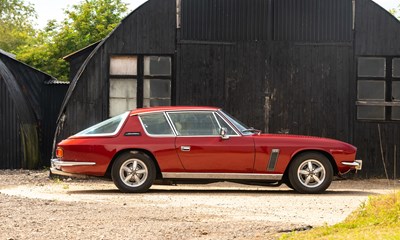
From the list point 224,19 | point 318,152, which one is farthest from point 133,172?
point 224,19

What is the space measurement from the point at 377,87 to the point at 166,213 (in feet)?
34.6

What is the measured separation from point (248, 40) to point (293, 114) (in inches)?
77.4

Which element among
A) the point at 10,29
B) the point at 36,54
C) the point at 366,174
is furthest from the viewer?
the point at 10,29

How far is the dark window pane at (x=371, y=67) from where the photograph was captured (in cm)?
2014

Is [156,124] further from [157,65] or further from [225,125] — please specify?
[157,65]

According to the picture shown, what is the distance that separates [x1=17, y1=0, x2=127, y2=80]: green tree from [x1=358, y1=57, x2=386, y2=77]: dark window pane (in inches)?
822

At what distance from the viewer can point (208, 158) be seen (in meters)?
14.4

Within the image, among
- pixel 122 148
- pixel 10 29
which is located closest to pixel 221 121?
pixel 122 148

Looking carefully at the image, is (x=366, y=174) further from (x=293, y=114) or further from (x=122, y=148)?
(x=122, y=148)

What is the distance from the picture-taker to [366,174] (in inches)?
789

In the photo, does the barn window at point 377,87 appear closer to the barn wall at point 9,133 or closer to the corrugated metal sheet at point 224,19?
the corrugated metal sheet at point 224,19

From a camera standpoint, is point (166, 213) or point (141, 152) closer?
point (166, 213)

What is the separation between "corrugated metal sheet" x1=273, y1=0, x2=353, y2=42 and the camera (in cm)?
2017

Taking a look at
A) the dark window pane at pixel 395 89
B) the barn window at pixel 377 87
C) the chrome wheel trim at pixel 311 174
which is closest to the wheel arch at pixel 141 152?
the chrome wheel trim at pixel 311 174
